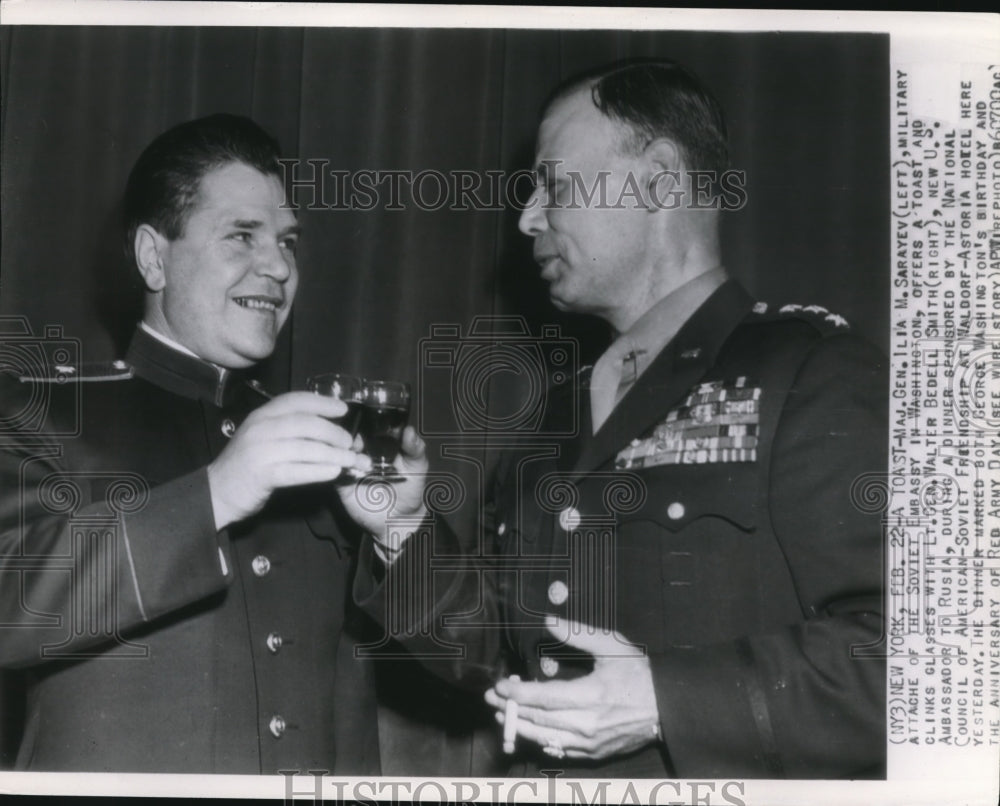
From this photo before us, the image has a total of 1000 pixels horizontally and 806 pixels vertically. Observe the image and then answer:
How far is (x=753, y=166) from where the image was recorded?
79.0 inches

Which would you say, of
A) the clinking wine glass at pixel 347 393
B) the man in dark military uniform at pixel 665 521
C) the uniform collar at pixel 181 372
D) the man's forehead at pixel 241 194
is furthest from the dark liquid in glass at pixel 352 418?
the man's forehead at pixel 241 194

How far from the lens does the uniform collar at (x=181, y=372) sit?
192 cm

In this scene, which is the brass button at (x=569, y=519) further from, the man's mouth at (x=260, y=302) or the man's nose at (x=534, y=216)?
the man's mouth at (x=260, y=302)

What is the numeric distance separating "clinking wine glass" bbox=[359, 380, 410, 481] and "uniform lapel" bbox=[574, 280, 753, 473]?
35 centimetres

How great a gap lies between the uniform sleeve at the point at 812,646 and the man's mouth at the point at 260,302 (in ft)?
3.01

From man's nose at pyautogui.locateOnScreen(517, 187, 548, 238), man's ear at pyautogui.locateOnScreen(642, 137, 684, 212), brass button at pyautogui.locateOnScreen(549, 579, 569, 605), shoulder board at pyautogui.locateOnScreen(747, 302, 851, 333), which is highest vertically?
man's ear at pyautogui.locateOnScreen(642, 137, 684, 212)

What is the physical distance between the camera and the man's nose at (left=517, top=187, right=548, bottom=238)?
200 cm

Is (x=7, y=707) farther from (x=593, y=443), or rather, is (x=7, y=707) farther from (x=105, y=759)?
(x=593, y=443)

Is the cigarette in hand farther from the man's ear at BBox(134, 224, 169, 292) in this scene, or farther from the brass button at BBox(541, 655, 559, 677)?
the man's ear at BBox(134, 224, 169, 292)

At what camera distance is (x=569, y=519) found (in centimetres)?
192

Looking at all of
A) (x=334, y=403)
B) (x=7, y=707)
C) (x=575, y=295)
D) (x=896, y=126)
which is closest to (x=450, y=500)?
(x=334, y=403)

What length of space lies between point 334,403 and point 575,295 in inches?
18.5

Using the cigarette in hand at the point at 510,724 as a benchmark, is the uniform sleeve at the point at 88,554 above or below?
above

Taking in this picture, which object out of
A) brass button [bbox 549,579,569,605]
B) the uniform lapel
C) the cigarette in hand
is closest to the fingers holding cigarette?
the cigarette in hand
